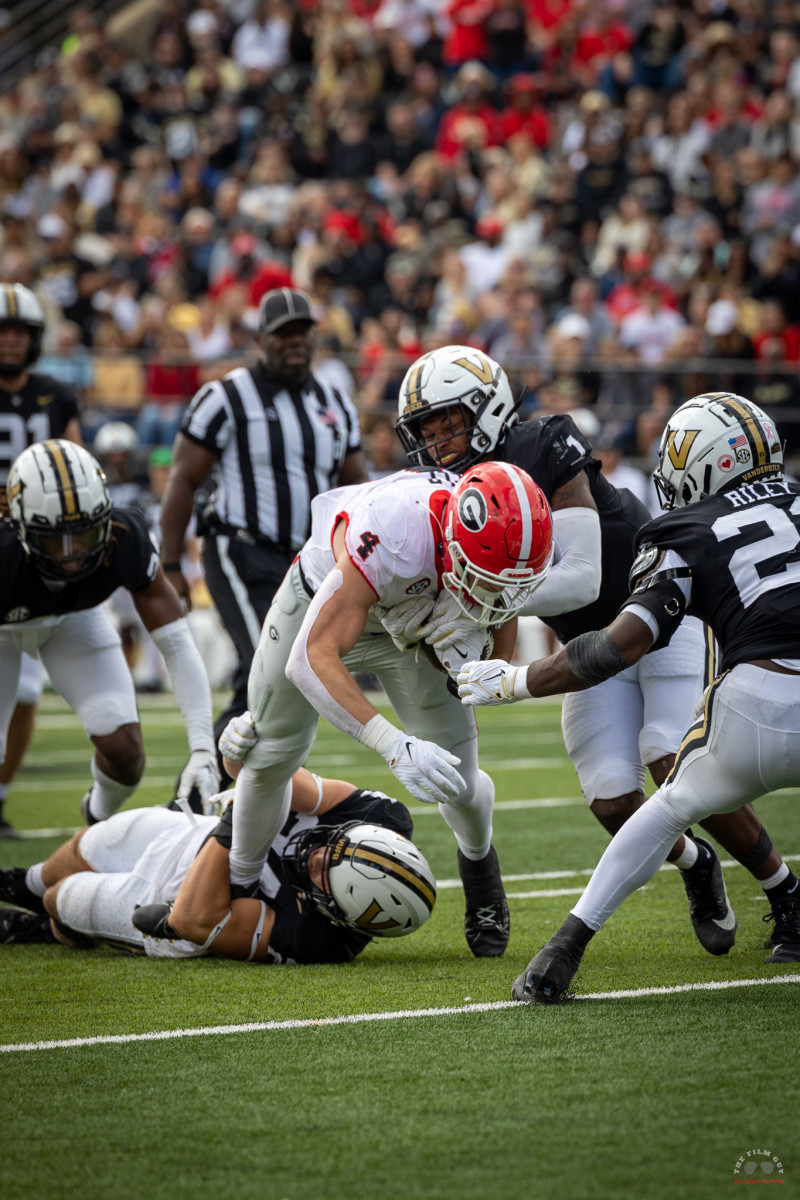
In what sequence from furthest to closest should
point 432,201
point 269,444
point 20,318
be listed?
point 432,201 < point 269,444 < point 20,318

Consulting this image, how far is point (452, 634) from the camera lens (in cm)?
373

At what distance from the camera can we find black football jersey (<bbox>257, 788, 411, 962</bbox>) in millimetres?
4176

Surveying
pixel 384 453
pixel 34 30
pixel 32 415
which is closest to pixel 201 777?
pixel 32 415

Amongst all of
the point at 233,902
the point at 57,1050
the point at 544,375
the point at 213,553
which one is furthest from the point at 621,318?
the point at 57,1050

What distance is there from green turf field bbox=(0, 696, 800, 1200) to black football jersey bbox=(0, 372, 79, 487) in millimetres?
2414

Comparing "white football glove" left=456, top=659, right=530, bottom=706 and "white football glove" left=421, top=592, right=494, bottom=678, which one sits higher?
"white football glove" left=421, top=592, right=494, bottom=678

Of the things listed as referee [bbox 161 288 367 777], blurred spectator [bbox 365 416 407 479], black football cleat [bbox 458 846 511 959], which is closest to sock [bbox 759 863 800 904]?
black football cleat [bbox 458 846 511 959]

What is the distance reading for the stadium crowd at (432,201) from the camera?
1147 cm

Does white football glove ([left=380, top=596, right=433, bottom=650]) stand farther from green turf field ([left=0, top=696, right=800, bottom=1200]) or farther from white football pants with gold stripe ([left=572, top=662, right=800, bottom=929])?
green turf field ([left=0, top=696, right=800, bottom=1200])

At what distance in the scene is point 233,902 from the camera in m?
4.16

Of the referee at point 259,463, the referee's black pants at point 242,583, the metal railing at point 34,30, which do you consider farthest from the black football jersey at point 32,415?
the metal railing at point 34,30

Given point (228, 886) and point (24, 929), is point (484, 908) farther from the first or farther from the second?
point (24, 929)

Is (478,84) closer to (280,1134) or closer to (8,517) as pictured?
(8,517)

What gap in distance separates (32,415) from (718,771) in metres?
3.70
